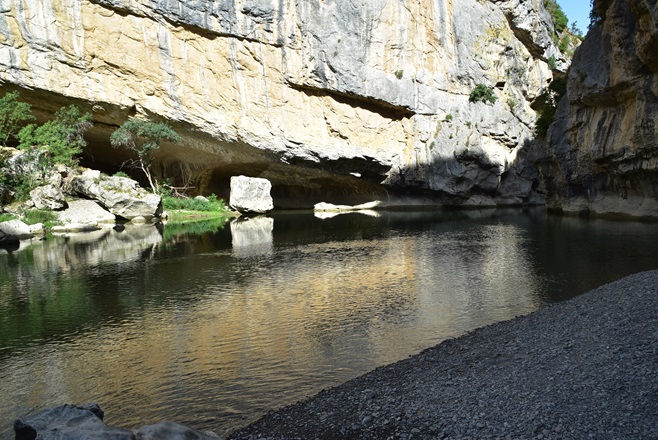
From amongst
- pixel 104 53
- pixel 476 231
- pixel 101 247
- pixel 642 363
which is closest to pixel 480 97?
pixel 476 231

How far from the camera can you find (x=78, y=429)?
13.8 feet

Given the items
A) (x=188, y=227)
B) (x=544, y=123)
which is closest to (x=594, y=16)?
(x=544, y=123)

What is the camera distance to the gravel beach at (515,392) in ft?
16.4

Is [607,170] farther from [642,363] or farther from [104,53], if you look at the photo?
[104,53]

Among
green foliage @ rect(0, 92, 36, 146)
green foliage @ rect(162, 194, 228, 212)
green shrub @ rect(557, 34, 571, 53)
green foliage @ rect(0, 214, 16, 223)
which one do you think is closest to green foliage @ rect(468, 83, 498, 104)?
green shrub @ rect(557, 34, 571, 53)

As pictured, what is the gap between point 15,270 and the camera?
1800 centimetres

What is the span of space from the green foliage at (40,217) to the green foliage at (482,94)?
4143cm

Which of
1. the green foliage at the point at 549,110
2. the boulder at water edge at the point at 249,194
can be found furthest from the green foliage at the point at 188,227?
the green foliage at the point at 549,110

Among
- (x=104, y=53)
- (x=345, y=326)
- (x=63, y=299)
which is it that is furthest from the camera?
(x=104, y=53)

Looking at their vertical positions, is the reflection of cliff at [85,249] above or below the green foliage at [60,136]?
below

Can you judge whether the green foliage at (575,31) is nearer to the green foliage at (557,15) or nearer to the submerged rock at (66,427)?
the green foliage at (557,15)

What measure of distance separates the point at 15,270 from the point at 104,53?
84.4ft

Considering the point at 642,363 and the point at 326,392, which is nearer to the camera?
the point at 642,363

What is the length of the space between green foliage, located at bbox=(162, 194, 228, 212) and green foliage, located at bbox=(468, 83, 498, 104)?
29.0 meters
